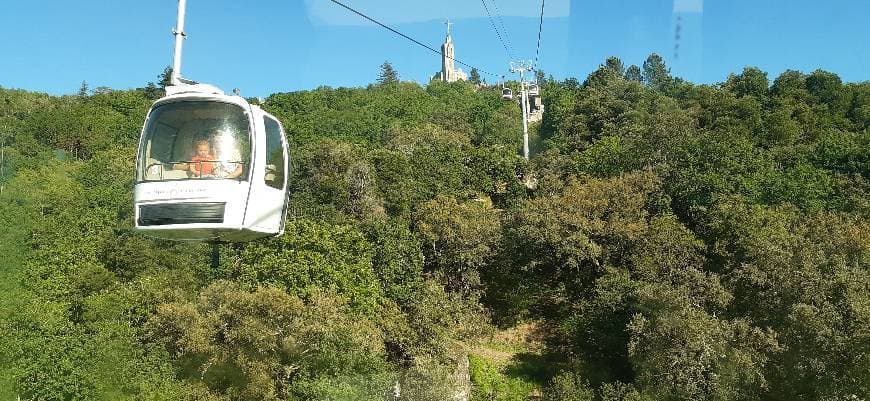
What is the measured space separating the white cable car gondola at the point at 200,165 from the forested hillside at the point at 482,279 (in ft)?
39.4

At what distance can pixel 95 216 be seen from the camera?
37.6m

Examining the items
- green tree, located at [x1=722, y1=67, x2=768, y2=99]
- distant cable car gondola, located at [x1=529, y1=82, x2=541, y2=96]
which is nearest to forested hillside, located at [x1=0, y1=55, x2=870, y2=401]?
distant cable car gondola, located at [x1=529, y1=82, x2=541, y2=96]

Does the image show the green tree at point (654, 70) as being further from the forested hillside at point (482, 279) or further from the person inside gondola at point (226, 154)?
the person inside gondola at point (226, 154)

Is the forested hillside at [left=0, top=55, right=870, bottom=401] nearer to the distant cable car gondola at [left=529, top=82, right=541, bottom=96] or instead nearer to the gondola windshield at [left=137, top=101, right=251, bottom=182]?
the distant cable car gondola at [left=529, top=82, right=541, bottom=96]

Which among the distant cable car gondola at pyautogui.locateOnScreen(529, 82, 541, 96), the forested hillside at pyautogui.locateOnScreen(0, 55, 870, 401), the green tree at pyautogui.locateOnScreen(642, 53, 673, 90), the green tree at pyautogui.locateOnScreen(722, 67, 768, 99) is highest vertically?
Answer: the green tree at pyautogui.locateOnScreen(642, 53, 673, 90)

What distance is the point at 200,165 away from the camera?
27.9 feet

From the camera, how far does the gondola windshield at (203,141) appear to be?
8461 millimetres

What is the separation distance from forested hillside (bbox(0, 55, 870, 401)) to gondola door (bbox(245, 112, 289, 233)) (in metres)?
11.4

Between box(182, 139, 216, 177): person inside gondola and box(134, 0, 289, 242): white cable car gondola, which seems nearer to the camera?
box(134, 0, 289, 242): white cable car gondola

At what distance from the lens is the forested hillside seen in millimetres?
20297

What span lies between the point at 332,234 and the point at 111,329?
27.6ft

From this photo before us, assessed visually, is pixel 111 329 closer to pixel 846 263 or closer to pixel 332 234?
pixel 332 234

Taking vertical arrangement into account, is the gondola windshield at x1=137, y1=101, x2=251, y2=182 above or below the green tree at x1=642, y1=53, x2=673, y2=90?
below

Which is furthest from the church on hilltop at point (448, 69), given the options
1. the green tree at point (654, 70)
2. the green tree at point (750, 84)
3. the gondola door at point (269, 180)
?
the gondola door at point (269, 180)
